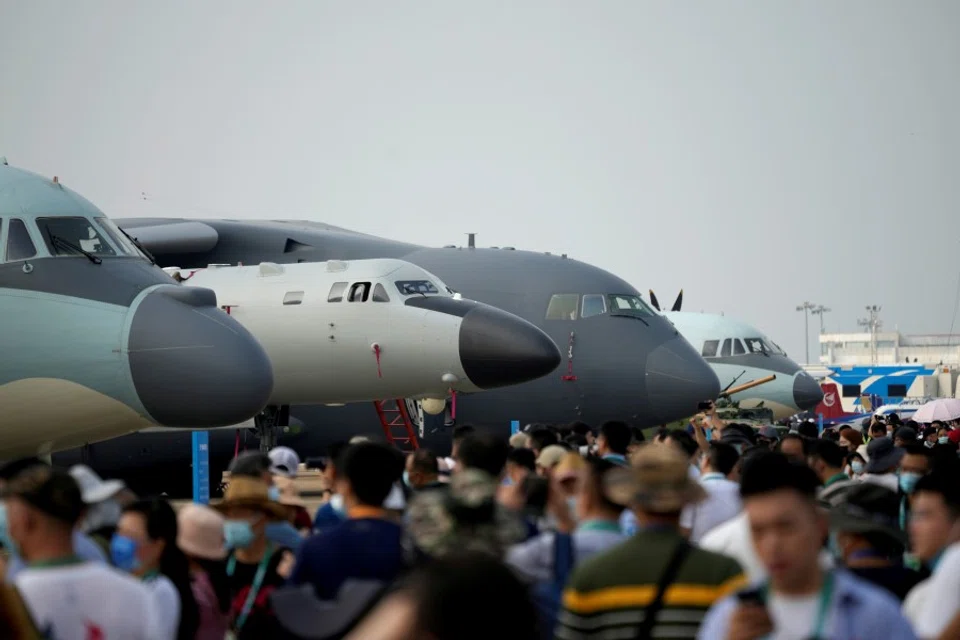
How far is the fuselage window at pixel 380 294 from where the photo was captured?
852 inches

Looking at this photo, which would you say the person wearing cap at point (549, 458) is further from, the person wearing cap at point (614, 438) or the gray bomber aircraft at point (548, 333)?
the gray bomber aircraft at point (548, 333)

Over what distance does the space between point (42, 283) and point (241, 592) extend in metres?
8.59

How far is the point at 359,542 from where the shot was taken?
5.71 m

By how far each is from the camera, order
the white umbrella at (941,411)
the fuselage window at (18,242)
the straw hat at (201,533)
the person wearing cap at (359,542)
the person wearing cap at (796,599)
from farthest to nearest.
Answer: the white umbrella at (941,411) < the fuselage window at (18,242) < the straw hat at (201,533) < the person wearing cap at (359,542) < the person wearing cap at (796,599)

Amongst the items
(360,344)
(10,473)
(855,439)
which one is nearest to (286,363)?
(360,344)

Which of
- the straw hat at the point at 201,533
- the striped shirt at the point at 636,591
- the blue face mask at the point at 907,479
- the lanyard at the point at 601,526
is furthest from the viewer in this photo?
the blue face mask at the point at 907,479

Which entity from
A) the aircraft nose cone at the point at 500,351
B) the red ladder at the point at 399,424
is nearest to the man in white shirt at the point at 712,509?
the aircraft nose cone at the point at 500,351

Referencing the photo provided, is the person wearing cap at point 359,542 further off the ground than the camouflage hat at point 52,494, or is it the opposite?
the camouflage hat at point 52,494

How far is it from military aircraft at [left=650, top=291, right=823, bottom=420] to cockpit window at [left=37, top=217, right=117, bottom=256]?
21.7 m

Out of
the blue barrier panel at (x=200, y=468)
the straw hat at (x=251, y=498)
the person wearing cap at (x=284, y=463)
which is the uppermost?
the straw hat at (x=251, y=498)

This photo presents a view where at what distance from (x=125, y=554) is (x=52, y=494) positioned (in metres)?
1.25

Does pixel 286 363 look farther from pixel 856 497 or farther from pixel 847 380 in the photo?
pixel 847 380

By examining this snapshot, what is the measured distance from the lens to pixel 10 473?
749 cm

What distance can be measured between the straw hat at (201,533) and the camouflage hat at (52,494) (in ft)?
4.85
